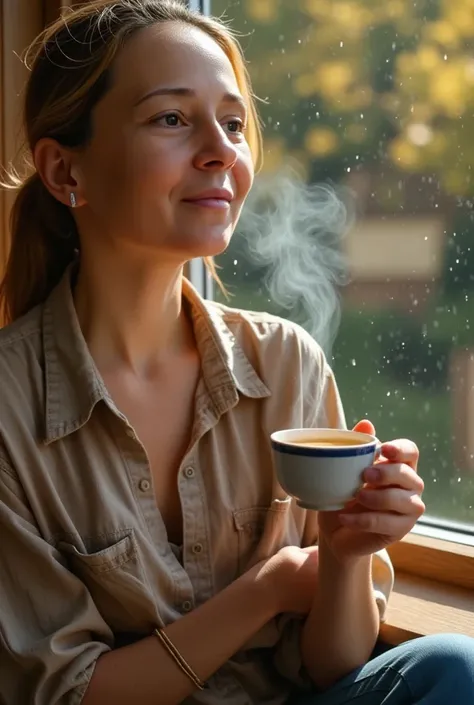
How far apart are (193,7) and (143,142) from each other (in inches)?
28.6

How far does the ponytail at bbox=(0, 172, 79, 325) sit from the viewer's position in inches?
61.1

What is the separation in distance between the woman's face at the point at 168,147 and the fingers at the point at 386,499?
41 cm

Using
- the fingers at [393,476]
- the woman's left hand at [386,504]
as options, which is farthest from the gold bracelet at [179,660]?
the fingers at [393,476]

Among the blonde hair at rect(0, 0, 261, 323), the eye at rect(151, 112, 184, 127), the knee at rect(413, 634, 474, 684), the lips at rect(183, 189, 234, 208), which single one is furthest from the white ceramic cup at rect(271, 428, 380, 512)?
the blonde hair at rect(0, 0, 261, 323)

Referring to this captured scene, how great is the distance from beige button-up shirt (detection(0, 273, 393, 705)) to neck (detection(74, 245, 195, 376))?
44 millimetres

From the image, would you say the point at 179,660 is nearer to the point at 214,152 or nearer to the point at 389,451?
the point at 389,451

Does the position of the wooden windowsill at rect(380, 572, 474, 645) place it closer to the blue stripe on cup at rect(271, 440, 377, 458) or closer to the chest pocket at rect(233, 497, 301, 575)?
the chest pocket at rect(233, 497, 301, 575)

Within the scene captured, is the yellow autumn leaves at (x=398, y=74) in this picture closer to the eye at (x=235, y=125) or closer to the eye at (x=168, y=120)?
the eye at (x=235, y=125)

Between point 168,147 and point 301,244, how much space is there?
526mm

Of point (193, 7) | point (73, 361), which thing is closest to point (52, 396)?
point (73, 361)

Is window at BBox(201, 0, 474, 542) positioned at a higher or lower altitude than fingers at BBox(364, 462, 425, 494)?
higher

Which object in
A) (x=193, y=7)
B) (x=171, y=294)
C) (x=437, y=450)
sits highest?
(x=193, y=7)

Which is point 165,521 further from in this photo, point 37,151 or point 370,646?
point 37,151

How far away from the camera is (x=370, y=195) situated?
166cm
